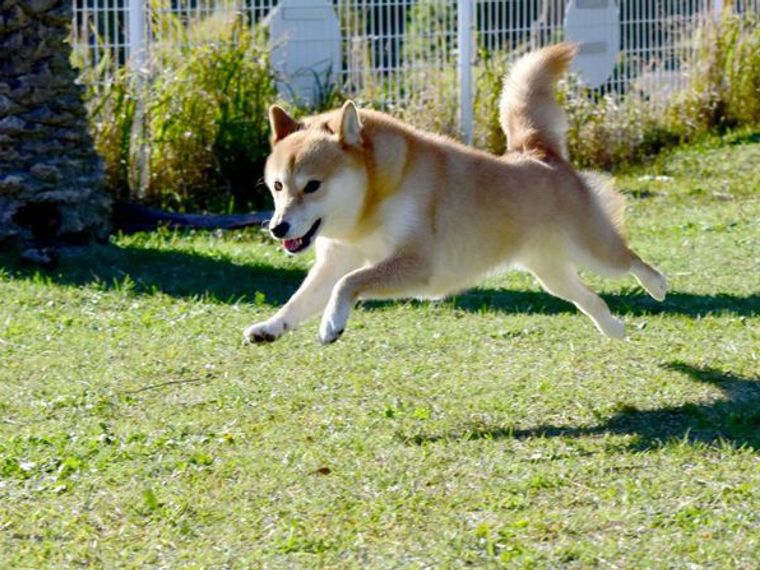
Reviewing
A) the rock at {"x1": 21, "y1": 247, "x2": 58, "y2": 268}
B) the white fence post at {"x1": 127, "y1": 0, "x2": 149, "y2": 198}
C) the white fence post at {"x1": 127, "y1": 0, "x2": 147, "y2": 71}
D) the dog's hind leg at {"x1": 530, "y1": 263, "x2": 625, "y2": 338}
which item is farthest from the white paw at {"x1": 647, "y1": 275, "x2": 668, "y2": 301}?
the white fence post at {"x1": 127, "y1": 0, "x2": 147, "y2": 71}

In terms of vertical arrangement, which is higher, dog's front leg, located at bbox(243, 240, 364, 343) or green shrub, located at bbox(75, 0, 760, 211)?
green shrub, located at bbox(75, 0, 760, 211)

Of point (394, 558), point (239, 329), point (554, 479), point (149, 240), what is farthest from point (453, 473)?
point (149, 240)

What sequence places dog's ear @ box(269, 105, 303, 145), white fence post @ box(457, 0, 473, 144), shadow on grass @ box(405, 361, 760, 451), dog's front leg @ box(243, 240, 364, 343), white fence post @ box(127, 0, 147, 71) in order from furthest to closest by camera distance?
white fence post @ box(457, 0, 473, 144)
white fence post @ box(127, 0, 147, 71)
dog's ear @ box(269, 105, 303, 145)
dog's front leg @ box(243, 240, 364, 343)
shadow on grass @ box(405, 361, 760, 451)

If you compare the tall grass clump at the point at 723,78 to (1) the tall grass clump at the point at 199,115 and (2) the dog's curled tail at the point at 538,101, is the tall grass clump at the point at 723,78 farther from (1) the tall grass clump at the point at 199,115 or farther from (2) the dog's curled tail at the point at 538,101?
(2) the dog's curled tail at the point at 538,101

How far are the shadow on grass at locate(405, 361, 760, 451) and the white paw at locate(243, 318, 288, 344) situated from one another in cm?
80

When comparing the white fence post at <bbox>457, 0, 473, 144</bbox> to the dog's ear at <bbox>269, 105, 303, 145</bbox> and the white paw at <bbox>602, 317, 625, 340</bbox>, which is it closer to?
the white paw at <bbox>602, 317, 625, 340</bbox>

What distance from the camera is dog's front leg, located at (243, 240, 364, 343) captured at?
6.27 metres

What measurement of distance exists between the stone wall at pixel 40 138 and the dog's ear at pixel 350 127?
3683 millimetres

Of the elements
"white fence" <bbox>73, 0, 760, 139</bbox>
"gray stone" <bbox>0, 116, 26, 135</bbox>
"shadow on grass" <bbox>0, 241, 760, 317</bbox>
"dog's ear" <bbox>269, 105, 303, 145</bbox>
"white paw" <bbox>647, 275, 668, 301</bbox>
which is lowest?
"shadow on grass" <bbox>0, 241, 760, 317</bbox>

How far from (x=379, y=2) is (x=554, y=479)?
8.42 metres

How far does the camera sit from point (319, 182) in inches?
243

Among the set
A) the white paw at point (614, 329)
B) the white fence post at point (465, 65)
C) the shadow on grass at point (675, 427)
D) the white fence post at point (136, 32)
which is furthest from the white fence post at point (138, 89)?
the shadow on grass at point (675, 427)

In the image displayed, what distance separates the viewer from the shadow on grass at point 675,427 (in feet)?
18.4

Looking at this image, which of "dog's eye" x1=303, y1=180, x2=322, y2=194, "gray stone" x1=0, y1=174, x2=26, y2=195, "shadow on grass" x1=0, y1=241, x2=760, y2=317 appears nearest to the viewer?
"dog's eye" x1=303, y1=180, x2=322, y2=194
